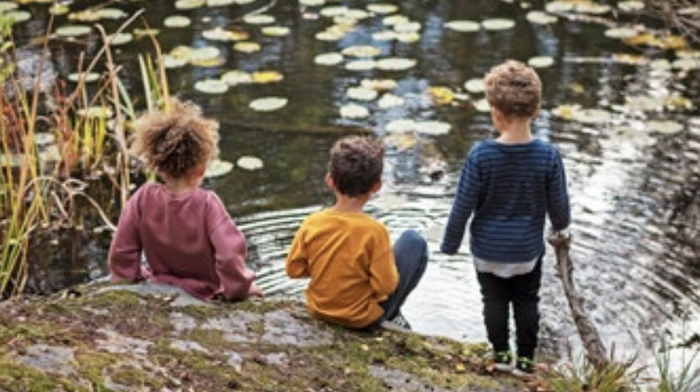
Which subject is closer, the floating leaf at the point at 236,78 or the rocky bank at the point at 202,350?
the rocky bank at the point at 202,350

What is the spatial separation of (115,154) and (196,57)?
1.47 m

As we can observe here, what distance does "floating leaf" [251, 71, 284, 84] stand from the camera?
683cm

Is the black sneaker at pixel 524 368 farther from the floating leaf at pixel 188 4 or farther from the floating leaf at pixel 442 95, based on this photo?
the floating leaf at pixel 188 4

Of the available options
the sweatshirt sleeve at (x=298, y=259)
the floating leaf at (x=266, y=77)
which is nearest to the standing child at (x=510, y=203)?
the sweatshirt sleeve at (x=298, y=259)

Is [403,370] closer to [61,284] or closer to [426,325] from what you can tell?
[426,325]

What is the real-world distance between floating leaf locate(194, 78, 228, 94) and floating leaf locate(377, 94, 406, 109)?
0.99 metres

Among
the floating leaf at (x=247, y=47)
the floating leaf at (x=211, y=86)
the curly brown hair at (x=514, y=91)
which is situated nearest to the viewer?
the curly brown hair at (x=514, y=91)

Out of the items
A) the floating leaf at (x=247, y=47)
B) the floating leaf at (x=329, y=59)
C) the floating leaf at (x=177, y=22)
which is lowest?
the floating leaf at (x=329, y=59)

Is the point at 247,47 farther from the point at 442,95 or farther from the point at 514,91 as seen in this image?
the point at 514,91

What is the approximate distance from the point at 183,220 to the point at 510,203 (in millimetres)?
1032

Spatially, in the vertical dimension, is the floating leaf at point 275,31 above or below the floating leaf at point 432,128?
above

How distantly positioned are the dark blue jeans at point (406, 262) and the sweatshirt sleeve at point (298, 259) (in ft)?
0.91

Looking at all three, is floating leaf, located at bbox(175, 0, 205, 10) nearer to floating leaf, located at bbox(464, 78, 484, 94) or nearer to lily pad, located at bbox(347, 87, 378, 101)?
lily pad, located at bbox(347, 87, 378, 101)

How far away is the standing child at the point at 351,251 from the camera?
10.9 ft
